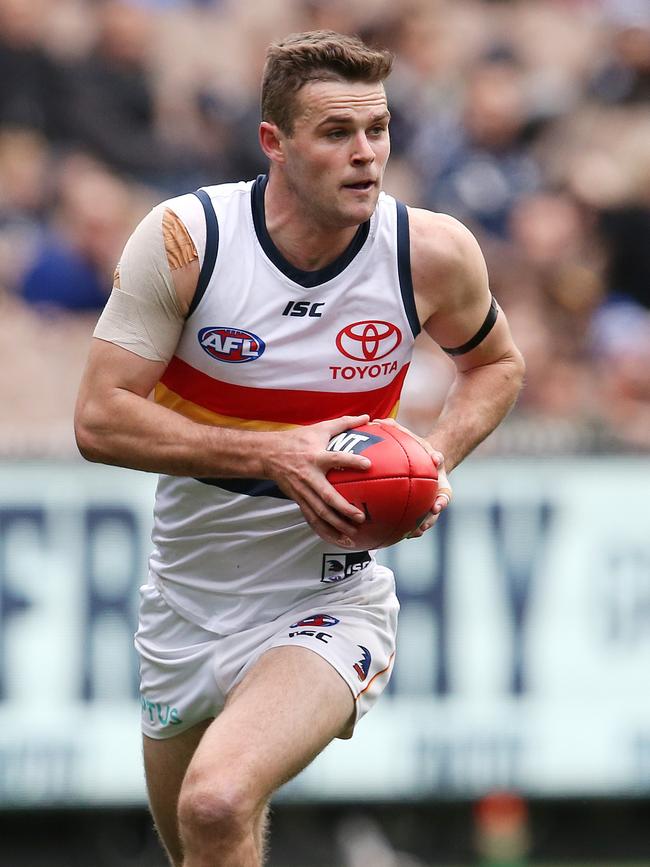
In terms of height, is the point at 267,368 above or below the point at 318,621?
above

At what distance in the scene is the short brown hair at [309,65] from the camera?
4.89 meters

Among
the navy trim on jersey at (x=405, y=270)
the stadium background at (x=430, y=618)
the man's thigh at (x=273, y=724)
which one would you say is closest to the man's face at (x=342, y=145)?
the navy trim on jersey at (x=405, y=270)

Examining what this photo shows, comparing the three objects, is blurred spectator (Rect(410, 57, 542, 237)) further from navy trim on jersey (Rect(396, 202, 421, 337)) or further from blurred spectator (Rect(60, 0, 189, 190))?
navy trim on jersey (Rect(396, 202, 421, 337))

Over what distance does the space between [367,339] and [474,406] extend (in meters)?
0.57

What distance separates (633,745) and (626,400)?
223cm

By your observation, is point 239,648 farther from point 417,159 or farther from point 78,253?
A: point 417,159

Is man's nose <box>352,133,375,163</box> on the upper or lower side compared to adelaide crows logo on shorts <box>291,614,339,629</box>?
upper

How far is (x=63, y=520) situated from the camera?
872 centimetres

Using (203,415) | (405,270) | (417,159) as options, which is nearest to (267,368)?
(203,415)

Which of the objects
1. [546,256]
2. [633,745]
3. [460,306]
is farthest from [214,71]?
[460,306]

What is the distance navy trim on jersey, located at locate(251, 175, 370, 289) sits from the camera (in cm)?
508

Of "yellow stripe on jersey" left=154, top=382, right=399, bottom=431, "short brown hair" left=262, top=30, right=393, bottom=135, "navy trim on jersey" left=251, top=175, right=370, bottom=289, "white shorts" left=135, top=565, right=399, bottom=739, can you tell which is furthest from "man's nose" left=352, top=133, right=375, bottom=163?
"white shorts" left=135, top=565, right=399, bottom=739

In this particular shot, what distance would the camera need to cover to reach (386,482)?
4.71 meters

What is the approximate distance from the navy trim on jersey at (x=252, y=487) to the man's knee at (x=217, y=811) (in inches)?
42.7
